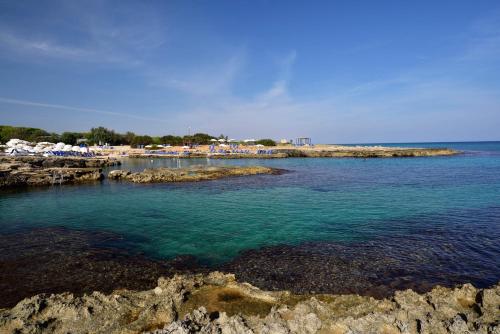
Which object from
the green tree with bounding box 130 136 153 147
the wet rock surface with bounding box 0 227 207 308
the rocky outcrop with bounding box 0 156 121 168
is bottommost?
the wet rock surface with bounding box 0 227 207 308

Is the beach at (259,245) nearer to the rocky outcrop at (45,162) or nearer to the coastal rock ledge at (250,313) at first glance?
the coastal rock ledge at (250,313)

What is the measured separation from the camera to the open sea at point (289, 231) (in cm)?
1216

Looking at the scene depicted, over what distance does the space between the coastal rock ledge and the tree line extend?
366ft

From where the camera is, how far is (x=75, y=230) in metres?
18.9

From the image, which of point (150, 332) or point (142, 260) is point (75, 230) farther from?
point (150, 332)

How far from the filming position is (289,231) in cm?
1794

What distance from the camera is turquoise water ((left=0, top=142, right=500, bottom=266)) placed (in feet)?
54.9

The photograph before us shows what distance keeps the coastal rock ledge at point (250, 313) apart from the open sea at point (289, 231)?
10.1 ft

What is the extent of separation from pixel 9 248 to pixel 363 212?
22.7 metres

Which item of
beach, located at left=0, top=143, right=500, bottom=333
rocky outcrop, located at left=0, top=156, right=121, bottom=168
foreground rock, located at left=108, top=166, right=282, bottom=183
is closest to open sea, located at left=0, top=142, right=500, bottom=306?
beach, located at left=0, top=143, right=500, bottom=333

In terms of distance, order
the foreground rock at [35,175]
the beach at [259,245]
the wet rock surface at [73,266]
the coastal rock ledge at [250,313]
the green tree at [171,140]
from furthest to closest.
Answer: the green tree at [171,140], the foreground rock at [35,175], the wet rock surface at [73,266], the beach at [259,245], the coastal rock ledge at [250,313]

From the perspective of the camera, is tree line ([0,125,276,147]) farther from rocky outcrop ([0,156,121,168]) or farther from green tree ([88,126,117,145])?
rocky outcrop ([0,156,121,168])

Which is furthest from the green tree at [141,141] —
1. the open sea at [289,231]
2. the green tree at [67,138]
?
the open sea at [289,231]

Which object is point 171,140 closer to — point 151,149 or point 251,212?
point 151,149
